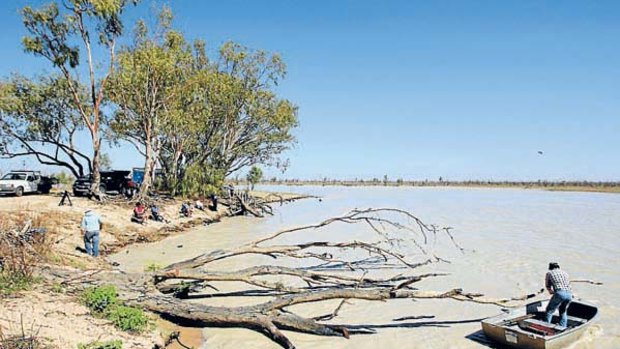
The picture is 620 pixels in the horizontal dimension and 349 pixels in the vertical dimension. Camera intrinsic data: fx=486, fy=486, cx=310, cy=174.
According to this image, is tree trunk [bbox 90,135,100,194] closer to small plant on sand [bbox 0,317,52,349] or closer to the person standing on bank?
the person standing on bank

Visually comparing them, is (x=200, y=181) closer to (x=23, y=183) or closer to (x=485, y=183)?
(x=23, y=183)

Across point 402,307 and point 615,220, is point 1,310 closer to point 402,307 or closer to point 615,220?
point 402,307

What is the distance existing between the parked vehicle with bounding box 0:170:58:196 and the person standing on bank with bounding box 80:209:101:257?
17.8 metres

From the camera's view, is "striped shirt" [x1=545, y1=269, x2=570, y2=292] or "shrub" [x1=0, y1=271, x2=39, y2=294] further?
"striped shirt" [x1=545, y1=269, x2=570, y2=292]

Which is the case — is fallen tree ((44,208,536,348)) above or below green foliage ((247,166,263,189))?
below

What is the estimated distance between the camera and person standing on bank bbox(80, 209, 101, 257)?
15.1 m

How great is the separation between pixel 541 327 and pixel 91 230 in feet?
41.9

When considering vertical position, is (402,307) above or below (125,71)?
below

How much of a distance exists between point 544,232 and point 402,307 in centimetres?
1867

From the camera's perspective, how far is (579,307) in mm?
9844

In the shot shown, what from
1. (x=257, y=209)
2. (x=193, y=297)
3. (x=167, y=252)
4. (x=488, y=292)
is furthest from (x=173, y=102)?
(x=488, y=292)

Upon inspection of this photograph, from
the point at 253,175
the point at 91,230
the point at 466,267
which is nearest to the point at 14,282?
the point at 91,230

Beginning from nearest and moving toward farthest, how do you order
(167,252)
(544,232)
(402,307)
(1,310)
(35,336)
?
(35,336)
(1,310)
(402,307)
(167,252)
(544,232)

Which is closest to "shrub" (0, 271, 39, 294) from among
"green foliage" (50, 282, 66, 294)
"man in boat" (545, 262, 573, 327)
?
"green foliage" (50, 282, 66, 294)
